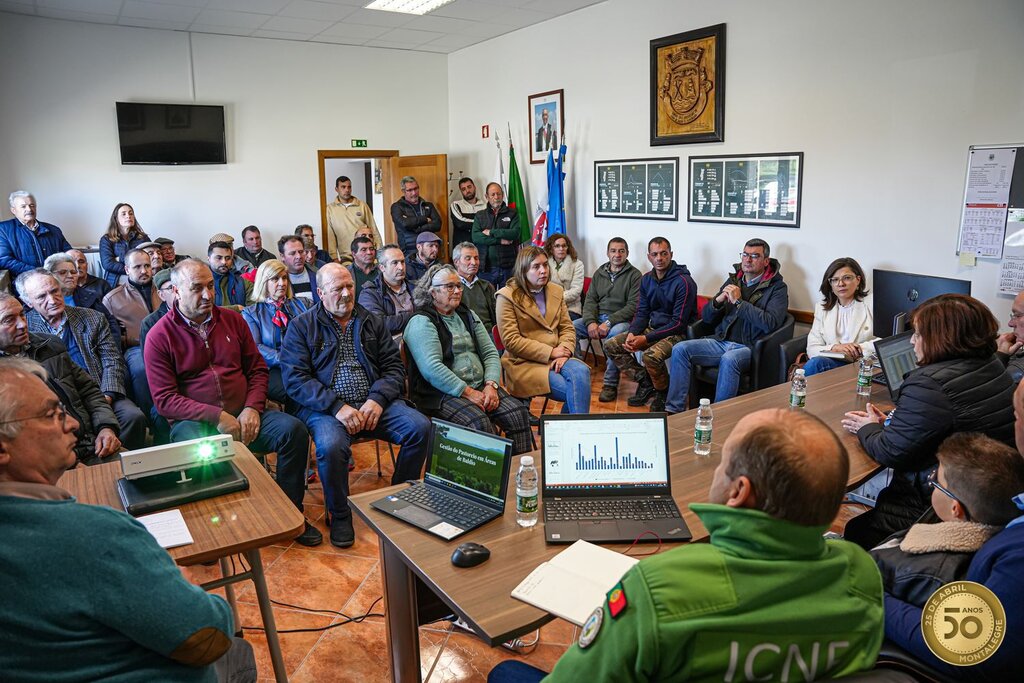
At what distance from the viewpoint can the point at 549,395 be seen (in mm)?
4113

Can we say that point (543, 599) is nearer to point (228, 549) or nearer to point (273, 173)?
point (228, 549)

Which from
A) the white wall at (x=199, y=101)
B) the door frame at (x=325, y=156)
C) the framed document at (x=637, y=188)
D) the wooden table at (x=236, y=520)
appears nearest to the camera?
the wooden table at (x=236, y=520)

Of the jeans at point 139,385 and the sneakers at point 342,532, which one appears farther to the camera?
the jeans at point 139,385

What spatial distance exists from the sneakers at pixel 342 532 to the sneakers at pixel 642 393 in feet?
8.59

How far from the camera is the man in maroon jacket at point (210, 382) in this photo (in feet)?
10.3

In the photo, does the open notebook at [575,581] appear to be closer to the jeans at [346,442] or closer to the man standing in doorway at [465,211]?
the jeans at [346,442]

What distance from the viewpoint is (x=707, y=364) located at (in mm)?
4789

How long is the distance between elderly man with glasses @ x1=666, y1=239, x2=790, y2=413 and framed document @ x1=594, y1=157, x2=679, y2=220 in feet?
4.37

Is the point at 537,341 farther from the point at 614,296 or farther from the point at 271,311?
the point at 614,296

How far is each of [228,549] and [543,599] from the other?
32.2 inches

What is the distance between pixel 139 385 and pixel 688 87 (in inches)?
183

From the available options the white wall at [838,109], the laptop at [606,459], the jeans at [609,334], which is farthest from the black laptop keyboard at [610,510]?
the jeans at [609,334]

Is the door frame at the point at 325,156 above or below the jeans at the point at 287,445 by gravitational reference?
above

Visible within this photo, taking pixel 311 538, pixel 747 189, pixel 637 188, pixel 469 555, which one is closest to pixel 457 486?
pixel 469 555
